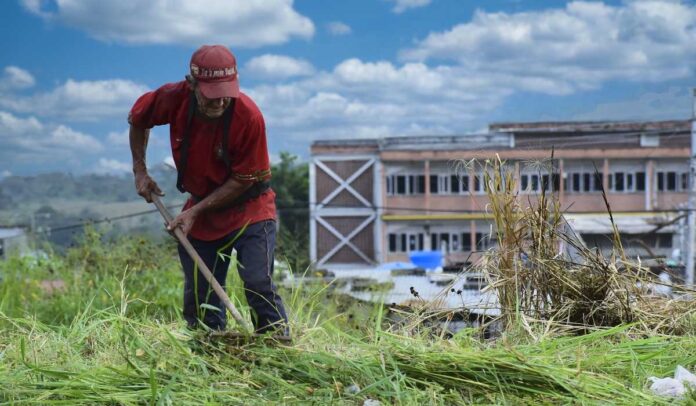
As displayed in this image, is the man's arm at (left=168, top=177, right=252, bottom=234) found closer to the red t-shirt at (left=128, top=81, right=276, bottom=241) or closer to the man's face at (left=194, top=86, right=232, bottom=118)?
the red t-shirt at (left=128, top=81, right=276, bottom=241)

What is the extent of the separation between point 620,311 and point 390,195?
26459 mm

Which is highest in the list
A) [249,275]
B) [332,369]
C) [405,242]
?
[249,275]

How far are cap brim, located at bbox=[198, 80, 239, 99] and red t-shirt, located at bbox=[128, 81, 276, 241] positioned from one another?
0.15 m

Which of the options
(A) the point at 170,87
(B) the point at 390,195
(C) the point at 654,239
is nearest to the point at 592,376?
(A) the point at 170,87

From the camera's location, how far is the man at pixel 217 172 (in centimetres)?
364

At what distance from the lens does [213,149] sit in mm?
3771

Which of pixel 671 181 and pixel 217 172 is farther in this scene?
pixel 671 181

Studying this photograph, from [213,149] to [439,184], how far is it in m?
26.6

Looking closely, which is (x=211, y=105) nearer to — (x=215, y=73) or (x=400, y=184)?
(x=215, y=73)

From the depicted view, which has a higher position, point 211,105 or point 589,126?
point 589,126

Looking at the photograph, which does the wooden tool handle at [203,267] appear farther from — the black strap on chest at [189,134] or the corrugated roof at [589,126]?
the corrugated roof at [589,126]

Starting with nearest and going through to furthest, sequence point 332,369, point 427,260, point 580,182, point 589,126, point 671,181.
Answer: point 332,369
point 427,260
point 671,181
point 580,182
point 589,126

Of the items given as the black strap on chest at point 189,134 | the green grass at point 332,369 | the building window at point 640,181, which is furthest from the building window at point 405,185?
the green grass at point 332,369

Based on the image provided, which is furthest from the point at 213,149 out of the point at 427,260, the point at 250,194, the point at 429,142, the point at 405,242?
the point at 429,142
